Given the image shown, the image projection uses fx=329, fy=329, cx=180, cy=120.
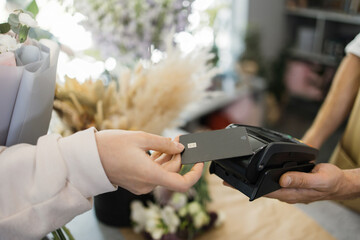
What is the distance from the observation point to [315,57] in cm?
311

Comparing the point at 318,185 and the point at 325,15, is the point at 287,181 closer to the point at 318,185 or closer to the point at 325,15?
the point at 318,185

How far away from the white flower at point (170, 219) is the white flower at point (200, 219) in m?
0.05

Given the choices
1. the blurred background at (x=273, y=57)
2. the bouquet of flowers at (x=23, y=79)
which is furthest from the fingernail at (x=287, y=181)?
the blurred background at (x=273, y=57)

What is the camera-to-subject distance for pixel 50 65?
638mm

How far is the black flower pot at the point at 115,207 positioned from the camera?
83 centimetres

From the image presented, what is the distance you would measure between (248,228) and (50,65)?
60 cm

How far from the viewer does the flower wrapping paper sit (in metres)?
0.60

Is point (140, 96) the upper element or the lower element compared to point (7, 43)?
lower

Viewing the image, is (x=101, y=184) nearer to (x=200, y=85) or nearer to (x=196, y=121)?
(x=200, y=85)

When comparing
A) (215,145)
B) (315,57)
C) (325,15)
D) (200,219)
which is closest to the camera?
(215,145)

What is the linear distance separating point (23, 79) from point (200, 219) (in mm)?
509

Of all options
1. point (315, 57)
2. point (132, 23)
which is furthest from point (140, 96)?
point (315, 57)

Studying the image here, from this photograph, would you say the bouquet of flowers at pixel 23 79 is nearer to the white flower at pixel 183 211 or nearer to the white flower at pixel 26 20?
the white flower at pixel 26 20

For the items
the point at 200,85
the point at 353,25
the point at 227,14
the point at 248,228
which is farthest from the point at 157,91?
the point at 353,25
